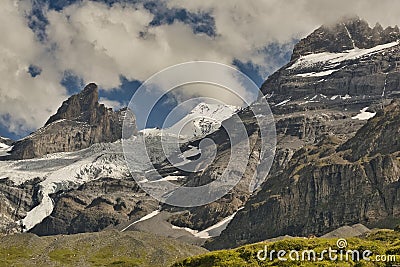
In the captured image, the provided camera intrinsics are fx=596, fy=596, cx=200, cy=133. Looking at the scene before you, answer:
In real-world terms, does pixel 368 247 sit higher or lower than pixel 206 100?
lower

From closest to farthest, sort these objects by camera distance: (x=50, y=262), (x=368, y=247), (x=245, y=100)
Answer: (x=368, y=247)
(x=245, y=100)
(x=50, y=262)

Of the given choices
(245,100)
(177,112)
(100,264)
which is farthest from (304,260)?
(100,264)

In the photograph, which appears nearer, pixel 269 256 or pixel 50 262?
pixel 269 256

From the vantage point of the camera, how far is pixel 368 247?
58.9m

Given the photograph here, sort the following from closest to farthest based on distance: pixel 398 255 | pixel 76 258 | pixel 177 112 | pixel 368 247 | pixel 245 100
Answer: pixel 398 255, pixel 368 247, pixel 245 100, pixel 177 112, pixel 76 258

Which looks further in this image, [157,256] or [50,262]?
[157,256]

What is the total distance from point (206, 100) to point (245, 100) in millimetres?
5464

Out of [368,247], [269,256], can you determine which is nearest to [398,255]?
[368,247]

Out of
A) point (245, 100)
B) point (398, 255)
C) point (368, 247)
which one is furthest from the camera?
point (245, 100)

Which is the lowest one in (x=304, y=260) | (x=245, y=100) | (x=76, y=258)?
(x=304, y=260)

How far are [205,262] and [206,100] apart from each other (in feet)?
58.5

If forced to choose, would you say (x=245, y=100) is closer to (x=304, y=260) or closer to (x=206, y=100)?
(x=206, y=100)

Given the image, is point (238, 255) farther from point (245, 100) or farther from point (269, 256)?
point (245, 100)

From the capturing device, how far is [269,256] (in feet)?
199
